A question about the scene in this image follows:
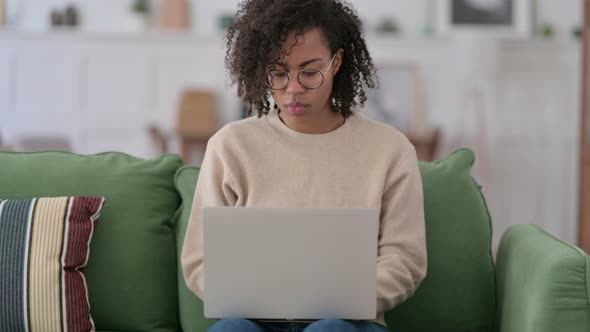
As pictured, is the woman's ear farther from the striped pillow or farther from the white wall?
the white wall

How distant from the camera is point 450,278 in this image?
188 centimetres

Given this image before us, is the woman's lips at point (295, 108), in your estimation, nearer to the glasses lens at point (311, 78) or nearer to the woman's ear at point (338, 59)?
the glasses lens at point (311, 78)

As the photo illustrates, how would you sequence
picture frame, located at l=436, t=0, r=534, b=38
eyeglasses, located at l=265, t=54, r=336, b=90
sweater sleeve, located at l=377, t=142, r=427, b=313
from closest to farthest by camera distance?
sweater sleeve, located at l=377, t=142, r=427, b=313
eyeglasses, located at l=265, t=54, r=336, b=90
picture frame, located at l=436, t=0, r=534, b=38

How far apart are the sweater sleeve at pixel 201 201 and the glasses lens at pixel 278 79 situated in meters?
0.20

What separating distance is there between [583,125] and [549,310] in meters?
3.66

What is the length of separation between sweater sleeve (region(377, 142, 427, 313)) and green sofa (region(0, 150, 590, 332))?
16 cm

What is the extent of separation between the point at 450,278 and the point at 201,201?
24.0 inches

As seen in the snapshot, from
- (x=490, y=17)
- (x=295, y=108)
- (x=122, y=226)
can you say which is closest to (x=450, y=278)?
(x=295, y=108)

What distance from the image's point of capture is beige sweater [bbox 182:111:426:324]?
1733 millimetres

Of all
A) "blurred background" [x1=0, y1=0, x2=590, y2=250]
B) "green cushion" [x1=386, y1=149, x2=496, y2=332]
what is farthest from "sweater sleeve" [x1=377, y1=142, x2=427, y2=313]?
"blurred background" [x1=0, y1=0, x2=590, y2=250]

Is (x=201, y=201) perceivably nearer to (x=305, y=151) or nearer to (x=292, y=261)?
(x=305, y=151)

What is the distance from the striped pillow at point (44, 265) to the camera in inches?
67.4

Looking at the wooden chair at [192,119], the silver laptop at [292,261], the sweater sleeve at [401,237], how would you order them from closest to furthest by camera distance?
1. the silver laptop at [292,261]
2. the sweater sleeve at [401,237]
3. the wooden chair at [192,119]

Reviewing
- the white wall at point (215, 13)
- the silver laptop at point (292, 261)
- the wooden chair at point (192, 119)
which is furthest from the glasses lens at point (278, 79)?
the white wall at point (215, 13)
